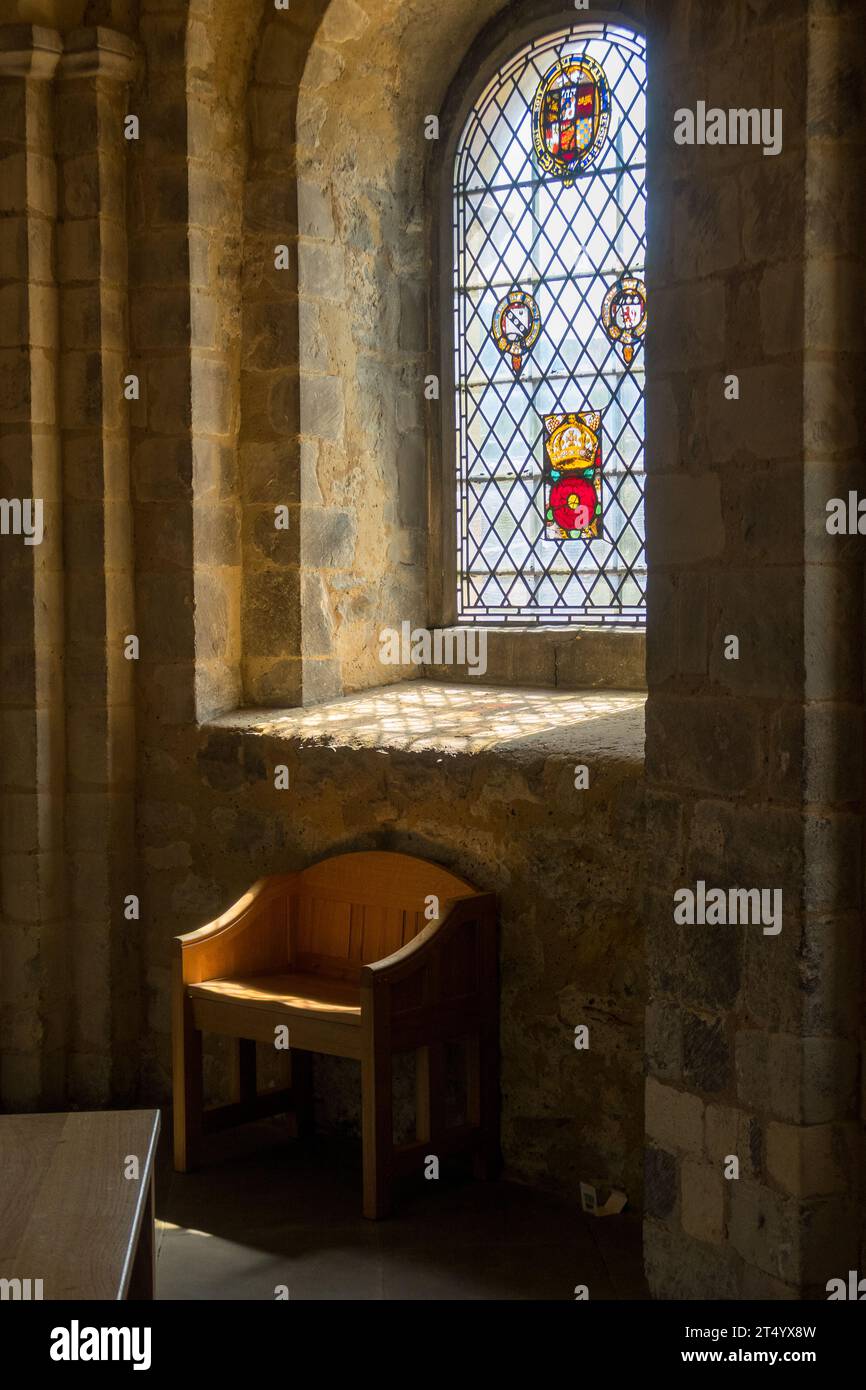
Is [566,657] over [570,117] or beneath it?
beneath

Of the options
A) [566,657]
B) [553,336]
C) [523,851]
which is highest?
[553,336]

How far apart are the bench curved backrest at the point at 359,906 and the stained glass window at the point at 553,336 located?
107 cm

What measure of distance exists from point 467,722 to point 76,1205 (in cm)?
238

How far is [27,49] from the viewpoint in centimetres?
471

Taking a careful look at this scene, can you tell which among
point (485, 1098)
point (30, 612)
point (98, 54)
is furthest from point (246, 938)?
point (98, 54)

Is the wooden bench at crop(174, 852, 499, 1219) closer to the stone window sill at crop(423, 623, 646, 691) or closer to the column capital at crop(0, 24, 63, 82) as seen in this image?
the stone window sill at crop(423, 623, 646, 691)

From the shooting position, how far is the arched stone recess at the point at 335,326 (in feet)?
16.0

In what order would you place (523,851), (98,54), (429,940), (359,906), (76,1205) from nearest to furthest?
(76,1205) < (429,940) < (523,851) < (359,906) < (98,54)

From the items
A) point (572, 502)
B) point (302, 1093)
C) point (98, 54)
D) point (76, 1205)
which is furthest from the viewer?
point (572, 502)

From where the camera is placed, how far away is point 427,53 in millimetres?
5109

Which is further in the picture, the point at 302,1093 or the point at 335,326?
the point at 335,326

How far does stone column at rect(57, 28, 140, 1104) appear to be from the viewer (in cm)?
480

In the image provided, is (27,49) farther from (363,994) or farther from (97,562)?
(363,994)

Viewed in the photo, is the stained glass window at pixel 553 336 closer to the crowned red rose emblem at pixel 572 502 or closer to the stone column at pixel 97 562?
the crowned red rose emblem at pixel 572 502
